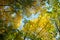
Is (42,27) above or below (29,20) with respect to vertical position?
below

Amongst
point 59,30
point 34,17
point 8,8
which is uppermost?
point 8,8

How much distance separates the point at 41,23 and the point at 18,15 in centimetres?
85

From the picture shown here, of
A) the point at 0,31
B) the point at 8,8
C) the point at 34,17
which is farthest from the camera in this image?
the point at 34,17

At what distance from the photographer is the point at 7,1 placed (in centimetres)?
536

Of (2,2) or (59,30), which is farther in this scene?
(59,30)

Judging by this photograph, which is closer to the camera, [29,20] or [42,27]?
[29,20]

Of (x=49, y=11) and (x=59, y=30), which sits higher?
(x=49, y=11)

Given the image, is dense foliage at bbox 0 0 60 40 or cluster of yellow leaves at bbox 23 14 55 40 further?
cluster of yellow leaves at bbox 23 14 55 40

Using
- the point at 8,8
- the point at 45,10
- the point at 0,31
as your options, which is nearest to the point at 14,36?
the point at 0,31

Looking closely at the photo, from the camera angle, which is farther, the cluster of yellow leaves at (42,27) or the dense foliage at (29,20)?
the cluster of yellow leaves at (42,27)

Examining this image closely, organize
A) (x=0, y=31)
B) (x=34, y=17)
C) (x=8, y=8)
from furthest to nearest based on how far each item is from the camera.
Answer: (x=34, y=17) → (x=8, y=8) → (x=0, y=31)

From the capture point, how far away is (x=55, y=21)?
243 inches

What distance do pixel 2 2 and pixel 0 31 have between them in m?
0.82

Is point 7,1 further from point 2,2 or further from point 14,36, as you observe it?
point 14,36
